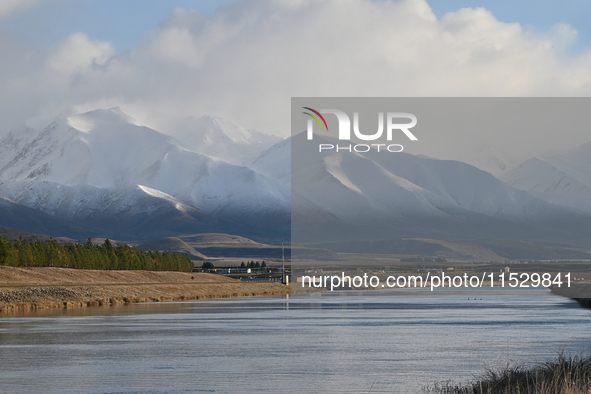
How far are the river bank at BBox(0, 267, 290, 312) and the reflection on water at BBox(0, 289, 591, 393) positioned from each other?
62.9 feet

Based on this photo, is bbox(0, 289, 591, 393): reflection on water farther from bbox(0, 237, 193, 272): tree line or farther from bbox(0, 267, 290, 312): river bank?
bbox(0, 237, 193, 272): tree line

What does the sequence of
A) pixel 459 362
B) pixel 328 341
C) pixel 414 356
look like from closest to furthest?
1. pixel 459 362
2. pixel 414 356
3. pixel 328 341

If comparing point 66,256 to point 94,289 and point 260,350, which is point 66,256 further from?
point 260,350

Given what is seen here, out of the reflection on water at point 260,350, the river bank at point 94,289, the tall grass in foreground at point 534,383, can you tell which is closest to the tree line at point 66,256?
the river bank at point 94,289

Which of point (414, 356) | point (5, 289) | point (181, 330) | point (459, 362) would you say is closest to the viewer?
point (459, 362)

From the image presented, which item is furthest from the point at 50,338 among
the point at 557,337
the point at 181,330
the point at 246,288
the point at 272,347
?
the point at 246,288

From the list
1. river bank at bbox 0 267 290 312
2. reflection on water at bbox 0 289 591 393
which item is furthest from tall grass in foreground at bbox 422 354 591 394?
river bank at bbox 0 267 290 312

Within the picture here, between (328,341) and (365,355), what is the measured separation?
31.2 ft

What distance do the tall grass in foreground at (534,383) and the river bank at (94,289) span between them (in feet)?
233

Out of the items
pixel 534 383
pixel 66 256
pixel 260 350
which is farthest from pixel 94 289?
pixel 534 383

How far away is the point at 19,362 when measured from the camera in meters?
44.8

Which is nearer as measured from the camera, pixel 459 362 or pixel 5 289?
pixel 459 362

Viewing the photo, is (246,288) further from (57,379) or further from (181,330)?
(57,379)

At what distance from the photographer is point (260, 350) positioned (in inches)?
2021
